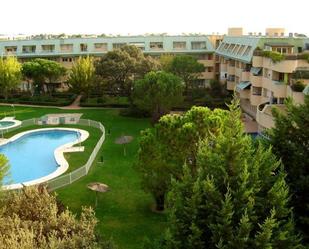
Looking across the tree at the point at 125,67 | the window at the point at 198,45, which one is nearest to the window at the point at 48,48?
the tree at the point at 125,67

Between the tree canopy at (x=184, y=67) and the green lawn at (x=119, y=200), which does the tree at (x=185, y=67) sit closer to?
the tree canopy at (x=184, y=67)

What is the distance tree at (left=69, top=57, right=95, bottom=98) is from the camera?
194 ft

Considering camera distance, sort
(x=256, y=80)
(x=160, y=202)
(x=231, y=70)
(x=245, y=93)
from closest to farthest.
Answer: (x=160, y=202)
(x=256, y=80)
(x=245, y=93)
(x=231, y=70)

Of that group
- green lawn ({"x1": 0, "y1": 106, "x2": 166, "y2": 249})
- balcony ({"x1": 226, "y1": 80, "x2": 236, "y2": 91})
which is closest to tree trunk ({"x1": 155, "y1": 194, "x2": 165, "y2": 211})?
green lawn ({"x1": 0, "y1": 106, "x2": 166, "y2": 249})

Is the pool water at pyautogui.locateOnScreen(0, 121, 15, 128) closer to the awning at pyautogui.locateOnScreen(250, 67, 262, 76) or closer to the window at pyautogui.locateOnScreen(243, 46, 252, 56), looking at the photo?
the awning at pyautogui.locateOnScreen(250, 67, 262, 76)

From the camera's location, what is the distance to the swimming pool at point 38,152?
3316cm

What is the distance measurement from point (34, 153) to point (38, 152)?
477 mm

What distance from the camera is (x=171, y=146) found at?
24.1m

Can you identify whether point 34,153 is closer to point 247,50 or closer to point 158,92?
point 158,92

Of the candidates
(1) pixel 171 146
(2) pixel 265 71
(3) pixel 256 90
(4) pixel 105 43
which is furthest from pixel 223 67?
(1) pixel 171 146

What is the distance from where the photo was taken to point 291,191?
14.0 meters

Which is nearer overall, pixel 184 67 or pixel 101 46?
pixel 184 67

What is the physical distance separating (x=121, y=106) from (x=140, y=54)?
26.1 feet

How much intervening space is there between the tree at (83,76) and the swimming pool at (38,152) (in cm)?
1342
